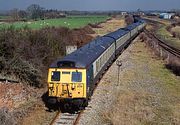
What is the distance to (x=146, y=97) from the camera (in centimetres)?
2038

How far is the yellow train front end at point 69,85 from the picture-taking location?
16766 mm

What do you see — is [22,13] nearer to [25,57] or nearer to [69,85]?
[25,57]

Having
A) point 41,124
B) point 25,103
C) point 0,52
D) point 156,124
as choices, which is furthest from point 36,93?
point 156,124

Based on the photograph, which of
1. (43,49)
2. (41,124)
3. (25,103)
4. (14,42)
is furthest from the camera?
(43,49)

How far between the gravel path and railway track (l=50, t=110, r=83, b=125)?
28cm

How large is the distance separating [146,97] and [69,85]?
563cm

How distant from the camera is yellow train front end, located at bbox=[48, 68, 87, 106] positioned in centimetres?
1677

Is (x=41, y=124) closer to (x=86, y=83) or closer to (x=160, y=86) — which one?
(x=86, y=83)

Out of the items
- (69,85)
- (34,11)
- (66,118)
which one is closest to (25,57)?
(69,85)

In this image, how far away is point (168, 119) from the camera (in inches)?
654

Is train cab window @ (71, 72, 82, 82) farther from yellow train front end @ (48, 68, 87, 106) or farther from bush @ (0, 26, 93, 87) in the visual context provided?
bush @ (0, 26, 93, 87)

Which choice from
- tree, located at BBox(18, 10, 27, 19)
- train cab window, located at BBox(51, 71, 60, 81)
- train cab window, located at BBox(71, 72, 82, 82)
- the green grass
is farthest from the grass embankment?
tree, located at BBox(18, 10, 27, 19)

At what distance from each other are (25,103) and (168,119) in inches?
286

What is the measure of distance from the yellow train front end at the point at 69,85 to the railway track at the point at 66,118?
1.99 feet
